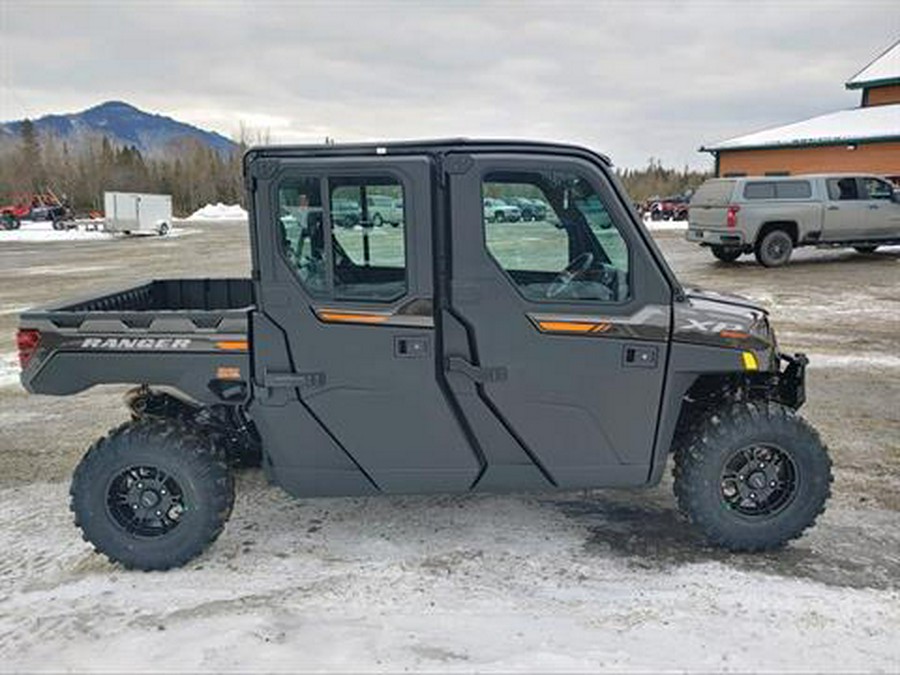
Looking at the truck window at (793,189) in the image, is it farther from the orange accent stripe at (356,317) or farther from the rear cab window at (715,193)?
the orange accent stripe at (356,317)

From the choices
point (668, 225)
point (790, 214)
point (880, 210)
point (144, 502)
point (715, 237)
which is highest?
point (668, 225)

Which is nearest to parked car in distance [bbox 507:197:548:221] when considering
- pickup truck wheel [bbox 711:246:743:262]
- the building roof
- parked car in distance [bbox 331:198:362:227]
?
parked car in distance [bbox 331:198:362:227]

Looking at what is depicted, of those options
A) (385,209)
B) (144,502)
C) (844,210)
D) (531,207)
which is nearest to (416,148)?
(385,209)

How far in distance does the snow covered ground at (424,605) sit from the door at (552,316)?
0.64 m

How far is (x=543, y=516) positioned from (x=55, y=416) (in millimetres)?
4754

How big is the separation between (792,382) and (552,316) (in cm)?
165

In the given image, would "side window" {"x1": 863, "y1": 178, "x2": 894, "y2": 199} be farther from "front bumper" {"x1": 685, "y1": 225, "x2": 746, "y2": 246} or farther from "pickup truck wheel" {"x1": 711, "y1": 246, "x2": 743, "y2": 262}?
"front bumper" {"x1": 685, "y1": 225, "x2": 746, "y2": 246}

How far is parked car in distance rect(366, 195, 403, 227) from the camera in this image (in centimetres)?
339

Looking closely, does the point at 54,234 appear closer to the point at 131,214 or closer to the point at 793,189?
the point at 131,214

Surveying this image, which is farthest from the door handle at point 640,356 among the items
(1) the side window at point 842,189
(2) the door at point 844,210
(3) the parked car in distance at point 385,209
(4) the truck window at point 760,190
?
(1) the side window at point 842,189

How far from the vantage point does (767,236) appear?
15852 mm

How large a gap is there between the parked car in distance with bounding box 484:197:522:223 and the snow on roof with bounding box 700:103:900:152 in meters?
28.3

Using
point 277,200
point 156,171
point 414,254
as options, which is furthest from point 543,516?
point 156,171

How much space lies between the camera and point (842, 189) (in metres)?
16.2
